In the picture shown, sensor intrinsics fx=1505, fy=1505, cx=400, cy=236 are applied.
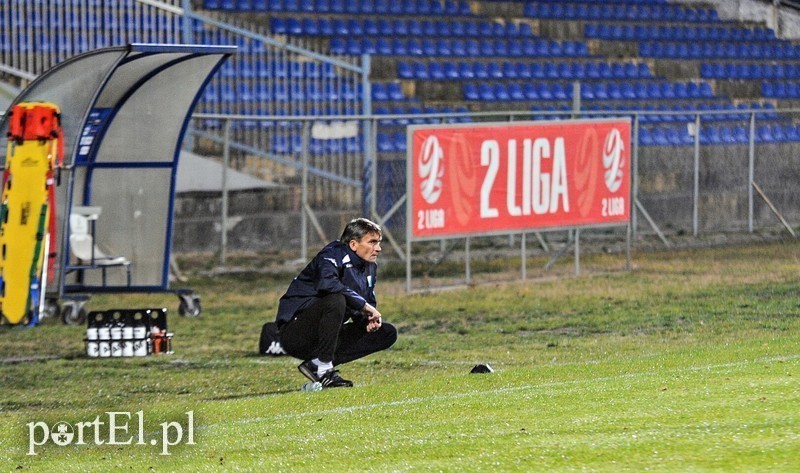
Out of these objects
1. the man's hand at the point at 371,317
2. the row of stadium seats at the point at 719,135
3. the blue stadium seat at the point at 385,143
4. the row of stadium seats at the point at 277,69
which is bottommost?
the man's hand at the point at 371,317

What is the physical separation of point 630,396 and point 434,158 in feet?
28.7

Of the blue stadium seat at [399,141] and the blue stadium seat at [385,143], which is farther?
the blue stadium seat at [399,141]

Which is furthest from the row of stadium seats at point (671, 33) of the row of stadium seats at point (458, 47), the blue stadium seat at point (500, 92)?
the blue stadium seat at point (500, 92)

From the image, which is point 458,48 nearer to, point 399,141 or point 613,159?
point 399,141

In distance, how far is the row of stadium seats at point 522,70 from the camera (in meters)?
26.3

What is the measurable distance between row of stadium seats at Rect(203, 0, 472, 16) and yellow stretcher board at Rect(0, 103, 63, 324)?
10.4 m

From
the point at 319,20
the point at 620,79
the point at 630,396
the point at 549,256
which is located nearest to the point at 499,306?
the point at 549,256

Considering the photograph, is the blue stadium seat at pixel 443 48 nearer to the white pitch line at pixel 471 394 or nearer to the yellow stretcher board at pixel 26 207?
the yellow stretcher board at pixel 26 207

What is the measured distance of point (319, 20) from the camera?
86.2 ft

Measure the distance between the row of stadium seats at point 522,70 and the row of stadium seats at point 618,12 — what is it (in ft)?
4.79

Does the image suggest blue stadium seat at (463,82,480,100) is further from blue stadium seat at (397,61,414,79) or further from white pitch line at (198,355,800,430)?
white pitch line at (198,355,800,430)

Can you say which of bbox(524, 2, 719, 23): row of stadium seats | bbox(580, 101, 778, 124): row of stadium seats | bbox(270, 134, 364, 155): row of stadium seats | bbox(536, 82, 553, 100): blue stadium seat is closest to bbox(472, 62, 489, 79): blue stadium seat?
bbox(536, 82, 553, 100): blue stadium seat

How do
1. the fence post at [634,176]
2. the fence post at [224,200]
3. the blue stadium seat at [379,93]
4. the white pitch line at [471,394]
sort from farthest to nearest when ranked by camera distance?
the blue stadium seat at [379,93]
the fence post at [634,176]
the fence post at [224,200]
the white pitch line at [471,394]

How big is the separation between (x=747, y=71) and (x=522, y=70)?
18.6 feet
